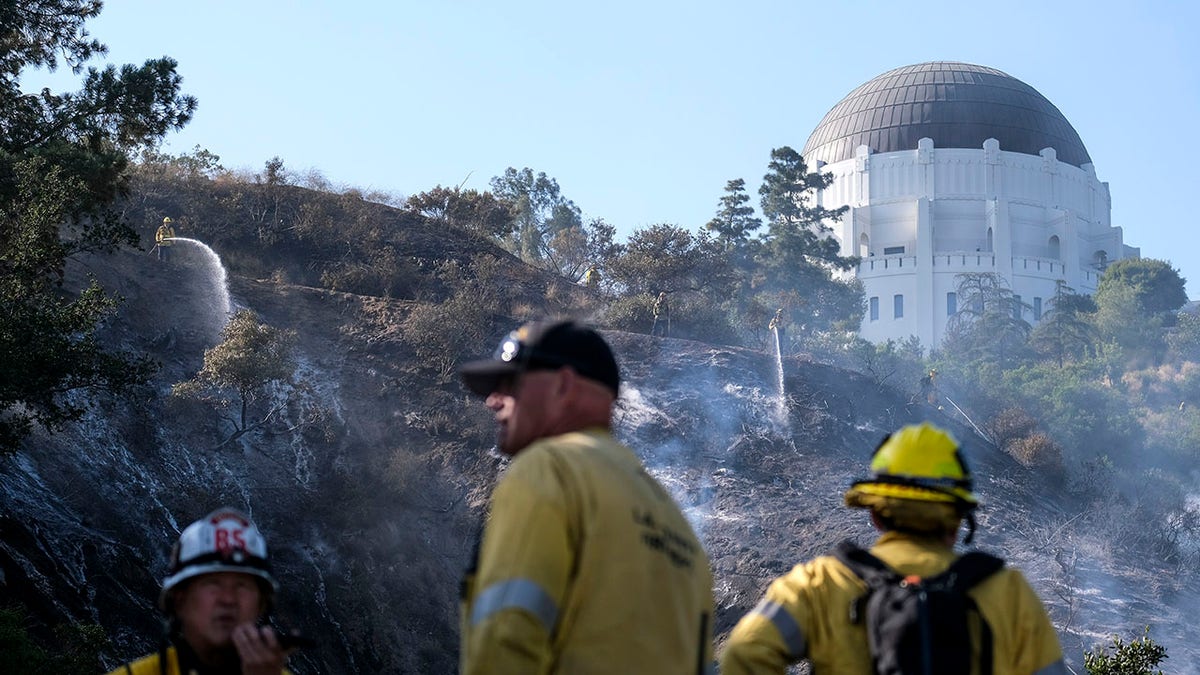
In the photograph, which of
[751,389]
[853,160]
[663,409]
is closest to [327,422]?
[663,409]

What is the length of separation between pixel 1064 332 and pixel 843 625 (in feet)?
269

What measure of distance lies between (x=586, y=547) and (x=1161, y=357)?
86327mm

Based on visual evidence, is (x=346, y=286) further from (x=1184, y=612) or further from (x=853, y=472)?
(x=1184, y=612)

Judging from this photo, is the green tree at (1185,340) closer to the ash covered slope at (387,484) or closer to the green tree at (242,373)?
the ash covered slope at (387,484)

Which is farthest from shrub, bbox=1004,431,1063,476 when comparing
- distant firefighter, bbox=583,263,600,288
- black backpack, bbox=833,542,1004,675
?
black backpack, bbox=833,542,1004,675

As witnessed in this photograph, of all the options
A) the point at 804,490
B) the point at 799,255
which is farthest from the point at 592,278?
the point at 799,255

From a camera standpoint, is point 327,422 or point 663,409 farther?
point 663,409

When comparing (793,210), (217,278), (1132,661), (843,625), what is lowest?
(1132,661)

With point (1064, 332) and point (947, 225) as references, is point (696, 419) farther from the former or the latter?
point (947, 225)

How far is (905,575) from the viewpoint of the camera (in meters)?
4.57

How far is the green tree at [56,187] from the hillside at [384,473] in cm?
276

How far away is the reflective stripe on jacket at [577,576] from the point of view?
3580mm

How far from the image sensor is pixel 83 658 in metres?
13.8

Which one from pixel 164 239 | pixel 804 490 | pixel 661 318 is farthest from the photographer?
pixel 661 318
